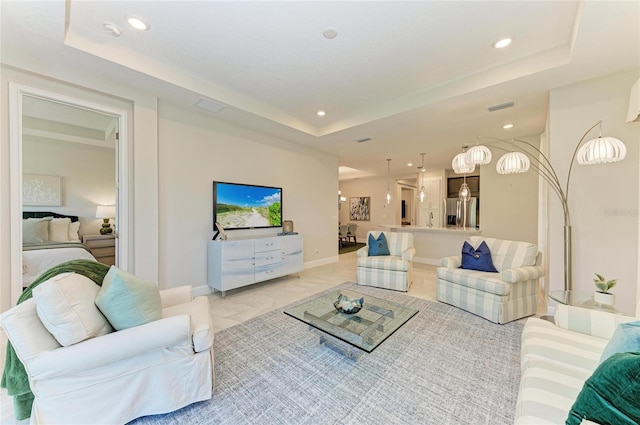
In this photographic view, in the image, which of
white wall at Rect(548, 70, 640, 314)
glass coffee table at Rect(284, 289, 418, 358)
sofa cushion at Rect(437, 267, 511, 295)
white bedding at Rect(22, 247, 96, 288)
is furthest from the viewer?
white bedding at Rect(22, 247, 96, 288)

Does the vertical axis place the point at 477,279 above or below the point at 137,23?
below

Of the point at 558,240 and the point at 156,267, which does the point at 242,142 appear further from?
the point at 558,240

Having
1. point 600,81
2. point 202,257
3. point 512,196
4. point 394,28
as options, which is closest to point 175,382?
point 202,257

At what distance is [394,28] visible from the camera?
6.99 feet

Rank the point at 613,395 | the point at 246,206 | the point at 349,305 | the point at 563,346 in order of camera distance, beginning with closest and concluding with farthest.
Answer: the point at 613,395 → the point at 563,346 → the point at 349,305 → the point at 246,206

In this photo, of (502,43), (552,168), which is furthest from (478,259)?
(502,43)

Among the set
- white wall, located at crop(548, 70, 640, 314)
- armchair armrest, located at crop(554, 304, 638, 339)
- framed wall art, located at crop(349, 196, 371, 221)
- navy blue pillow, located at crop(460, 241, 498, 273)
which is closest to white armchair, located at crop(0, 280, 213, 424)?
armchair armrest, located at crop(554, 304, 638, 339)

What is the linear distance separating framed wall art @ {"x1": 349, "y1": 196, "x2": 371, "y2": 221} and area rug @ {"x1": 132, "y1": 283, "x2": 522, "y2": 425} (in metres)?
7.30

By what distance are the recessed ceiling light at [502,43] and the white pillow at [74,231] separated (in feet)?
21.7

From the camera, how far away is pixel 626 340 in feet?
3.28

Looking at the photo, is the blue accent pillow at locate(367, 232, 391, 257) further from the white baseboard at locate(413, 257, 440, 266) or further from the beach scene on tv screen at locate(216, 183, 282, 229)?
the white baseboard at locate(413, 257, 440, 266)

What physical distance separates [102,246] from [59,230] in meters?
0.62

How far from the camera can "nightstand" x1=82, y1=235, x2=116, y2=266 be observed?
4.26 meters

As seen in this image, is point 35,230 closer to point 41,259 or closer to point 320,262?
point 41,259
